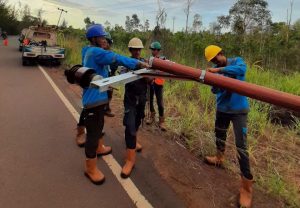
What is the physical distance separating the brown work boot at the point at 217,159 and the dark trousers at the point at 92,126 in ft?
5.97

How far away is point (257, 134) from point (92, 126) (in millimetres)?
3659

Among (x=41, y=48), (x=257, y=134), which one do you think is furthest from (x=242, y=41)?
(x=41, y=48)

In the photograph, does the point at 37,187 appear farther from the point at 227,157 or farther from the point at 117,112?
the point at 117,112

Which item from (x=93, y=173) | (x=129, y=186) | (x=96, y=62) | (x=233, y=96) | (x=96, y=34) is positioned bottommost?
(x=129, y=186)

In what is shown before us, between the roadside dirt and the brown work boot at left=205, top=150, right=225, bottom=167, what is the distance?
94mm

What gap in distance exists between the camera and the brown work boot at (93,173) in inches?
189

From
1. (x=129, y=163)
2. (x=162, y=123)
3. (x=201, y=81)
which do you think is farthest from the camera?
(x=162, y=123)

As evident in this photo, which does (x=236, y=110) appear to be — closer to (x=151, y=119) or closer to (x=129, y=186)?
(x=129, y=186)

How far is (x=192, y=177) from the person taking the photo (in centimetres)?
513

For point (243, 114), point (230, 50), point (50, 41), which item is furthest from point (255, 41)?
point (50, 41)

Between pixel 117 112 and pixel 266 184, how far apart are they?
14.8 feet

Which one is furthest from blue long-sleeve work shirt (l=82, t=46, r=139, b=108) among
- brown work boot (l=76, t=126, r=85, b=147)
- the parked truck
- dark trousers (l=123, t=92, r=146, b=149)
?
the parked truck

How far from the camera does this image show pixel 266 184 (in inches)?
195

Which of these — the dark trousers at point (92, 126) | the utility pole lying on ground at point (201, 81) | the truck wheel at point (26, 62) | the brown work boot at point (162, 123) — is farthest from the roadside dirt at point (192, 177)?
the truck wheel at point (26, 62)
